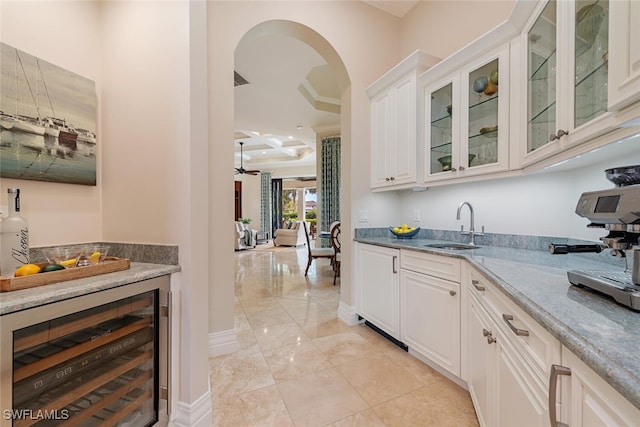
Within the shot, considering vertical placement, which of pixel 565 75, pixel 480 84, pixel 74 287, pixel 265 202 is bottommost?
pixel 74 287

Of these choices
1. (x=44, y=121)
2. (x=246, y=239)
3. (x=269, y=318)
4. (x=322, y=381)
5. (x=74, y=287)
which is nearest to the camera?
(x=74, y=287)

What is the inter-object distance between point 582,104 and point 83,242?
259cm

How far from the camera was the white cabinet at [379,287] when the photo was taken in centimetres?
229

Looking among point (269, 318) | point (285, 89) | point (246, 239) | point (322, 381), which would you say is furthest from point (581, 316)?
point (246, 239)

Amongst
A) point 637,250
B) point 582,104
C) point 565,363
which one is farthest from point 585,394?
point 582,104

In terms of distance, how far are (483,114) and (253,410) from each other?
8.35ft

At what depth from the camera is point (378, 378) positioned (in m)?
1.89

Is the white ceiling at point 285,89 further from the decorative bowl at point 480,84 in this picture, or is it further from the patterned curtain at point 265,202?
the patterned curtain at point 265,202

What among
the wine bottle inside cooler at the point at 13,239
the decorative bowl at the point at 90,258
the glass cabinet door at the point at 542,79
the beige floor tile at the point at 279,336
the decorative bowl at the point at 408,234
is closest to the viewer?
the wine bottle inside cooler at the point at 13,239

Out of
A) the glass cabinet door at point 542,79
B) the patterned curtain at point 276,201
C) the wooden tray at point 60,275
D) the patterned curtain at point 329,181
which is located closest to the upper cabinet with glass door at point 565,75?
the glass cabinet door at point 542,79

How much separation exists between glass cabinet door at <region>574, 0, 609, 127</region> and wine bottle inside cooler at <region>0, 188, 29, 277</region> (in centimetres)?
245

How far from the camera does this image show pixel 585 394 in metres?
0.60

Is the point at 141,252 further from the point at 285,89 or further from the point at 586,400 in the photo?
the point at 285,89

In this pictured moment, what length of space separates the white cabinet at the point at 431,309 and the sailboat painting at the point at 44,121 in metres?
2.22
